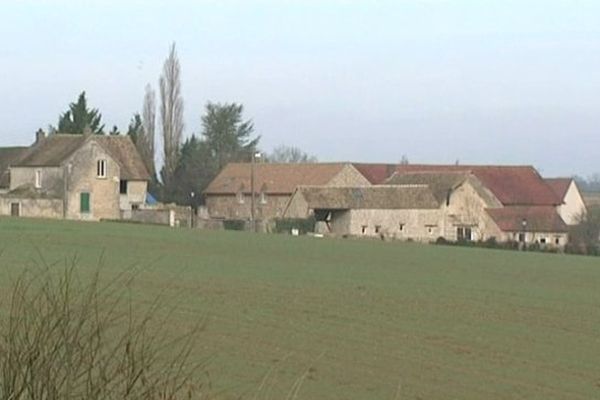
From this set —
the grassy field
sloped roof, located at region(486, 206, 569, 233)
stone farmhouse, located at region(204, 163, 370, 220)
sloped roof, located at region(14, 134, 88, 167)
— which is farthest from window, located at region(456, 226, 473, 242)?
the grassy field

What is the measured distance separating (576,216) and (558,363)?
271 ft

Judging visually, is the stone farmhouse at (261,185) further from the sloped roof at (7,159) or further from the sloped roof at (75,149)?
the sloped roof at (7,159)

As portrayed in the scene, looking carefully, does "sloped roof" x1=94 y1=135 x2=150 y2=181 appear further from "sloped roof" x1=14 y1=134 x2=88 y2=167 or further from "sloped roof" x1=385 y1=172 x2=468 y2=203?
"sloped roof" x1=385 y1=172 x2=468 y2=203

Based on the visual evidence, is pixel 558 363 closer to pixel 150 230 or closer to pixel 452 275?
pixel 452 275

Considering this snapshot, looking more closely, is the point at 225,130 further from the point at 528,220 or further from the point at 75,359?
the point at 75,359

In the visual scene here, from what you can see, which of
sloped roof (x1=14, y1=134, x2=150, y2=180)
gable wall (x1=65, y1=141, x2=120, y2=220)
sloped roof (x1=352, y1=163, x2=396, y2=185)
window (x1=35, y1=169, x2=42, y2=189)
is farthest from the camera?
sloped roof (x1=352, y1=163, x2=396, y2=185)

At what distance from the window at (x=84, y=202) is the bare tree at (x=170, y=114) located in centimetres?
2019

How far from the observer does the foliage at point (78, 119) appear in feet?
363

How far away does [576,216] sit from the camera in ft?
349

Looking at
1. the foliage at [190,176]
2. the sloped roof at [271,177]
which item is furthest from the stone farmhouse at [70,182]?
the foliage at [190,176]

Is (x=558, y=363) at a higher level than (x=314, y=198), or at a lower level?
lower

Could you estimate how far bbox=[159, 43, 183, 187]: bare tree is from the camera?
4382 inches

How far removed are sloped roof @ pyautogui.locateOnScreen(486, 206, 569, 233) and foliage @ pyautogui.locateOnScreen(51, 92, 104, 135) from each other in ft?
111

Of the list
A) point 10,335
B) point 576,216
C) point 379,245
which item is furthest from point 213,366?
point 576,216
